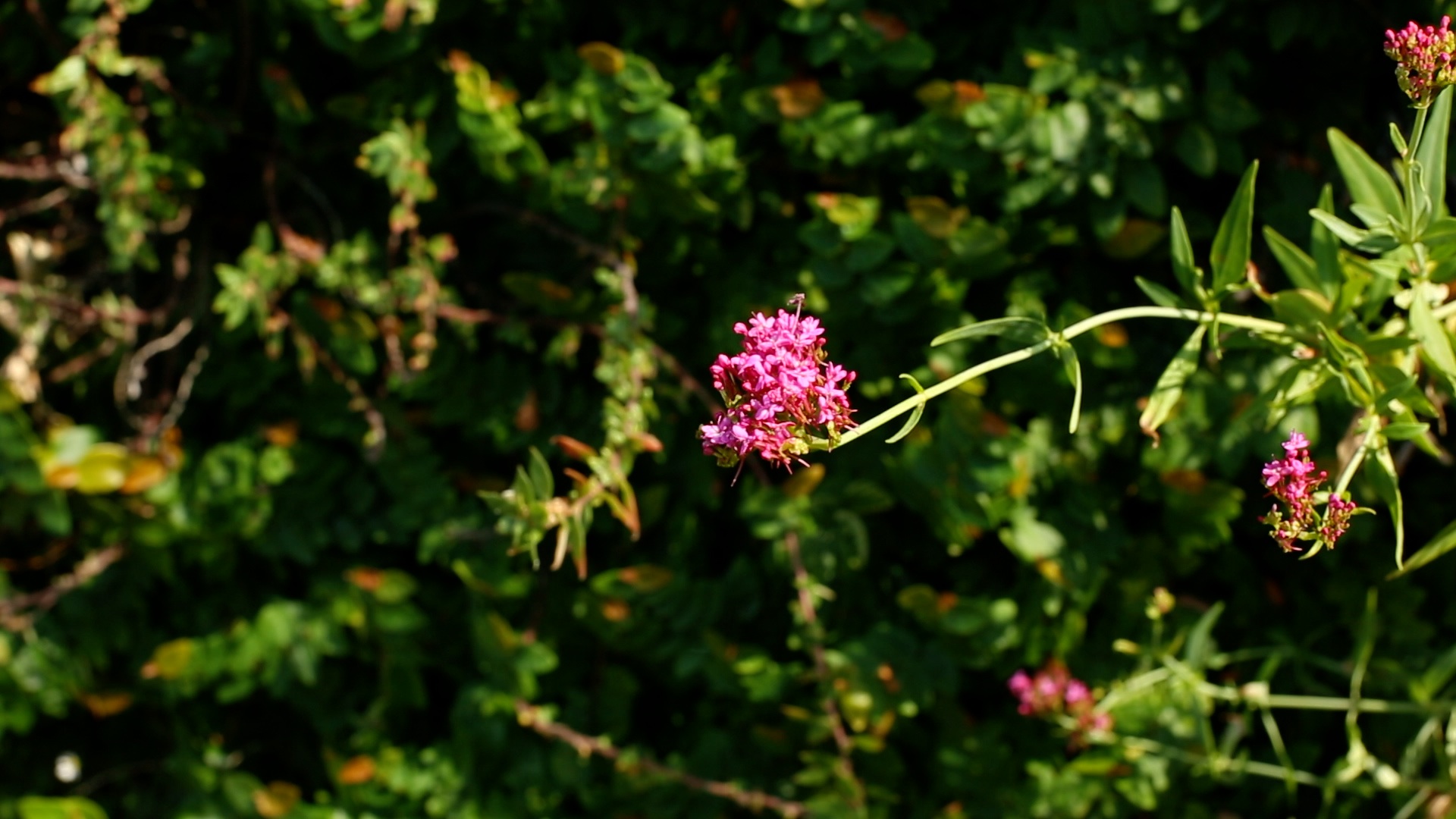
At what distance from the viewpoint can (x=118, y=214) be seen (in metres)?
2.20

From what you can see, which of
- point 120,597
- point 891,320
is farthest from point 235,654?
point 891,320

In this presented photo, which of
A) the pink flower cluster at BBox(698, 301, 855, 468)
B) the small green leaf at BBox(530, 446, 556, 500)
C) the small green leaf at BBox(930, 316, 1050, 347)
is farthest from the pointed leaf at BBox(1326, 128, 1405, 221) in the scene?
the small green leaf at BBox(530, 446, 556, 500)

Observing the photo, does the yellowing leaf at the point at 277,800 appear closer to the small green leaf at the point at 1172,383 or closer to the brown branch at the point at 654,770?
the brown branch at the point at 654,770

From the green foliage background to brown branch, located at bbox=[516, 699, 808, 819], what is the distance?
0.04ft

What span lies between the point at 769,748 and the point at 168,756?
1.19 meters

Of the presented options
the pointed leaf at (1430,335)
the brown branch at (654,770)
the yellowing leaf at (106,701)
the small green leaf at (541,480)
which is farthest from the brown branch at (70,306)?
the pointed leaf at (1430,335)

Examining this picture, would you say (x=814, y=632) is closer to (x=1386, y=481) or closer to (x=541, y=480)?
(x=541, y=480)

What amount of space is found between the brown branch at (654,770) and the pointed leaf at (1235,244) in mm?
1046

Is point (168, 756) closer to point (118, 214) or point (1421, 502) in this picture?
point (118, 214)

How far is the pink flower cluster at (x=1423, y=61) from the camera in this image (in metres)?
1.10

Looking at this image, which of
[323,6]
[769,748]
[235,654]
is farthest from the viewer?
[235,654]

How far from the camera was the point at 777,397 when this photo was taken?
106 cm

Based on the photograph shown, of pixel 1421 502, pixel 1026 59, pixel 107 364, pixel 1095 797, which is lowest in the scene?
pixel 1095 797

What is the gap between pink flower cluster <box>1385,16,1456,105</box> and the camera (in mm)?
1102
